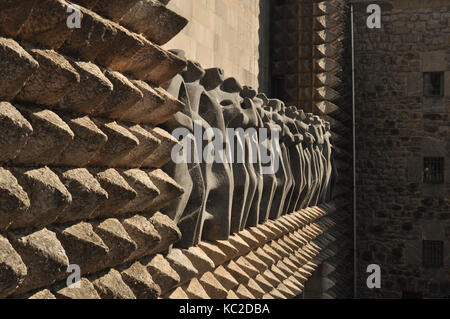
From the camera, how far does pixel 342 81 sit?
12.5 meters

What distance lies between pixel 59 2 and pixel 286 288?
3.83 metres

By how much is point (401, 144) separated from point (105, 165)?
10972mm

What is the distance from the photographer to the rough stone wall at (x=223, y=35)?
A: 610 cm

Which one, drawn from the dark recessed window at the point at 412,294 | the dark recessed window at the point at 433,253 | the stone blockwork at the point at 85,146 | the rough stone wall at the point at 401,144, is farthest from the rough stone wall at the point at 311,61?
the stone blockwork at the point at 85,146

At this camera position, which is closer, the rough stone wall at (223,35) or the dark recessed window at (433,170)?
the rough stone wall at (223,35)

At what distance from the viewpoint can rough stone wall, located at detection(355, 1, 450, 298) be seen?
12.3 meters

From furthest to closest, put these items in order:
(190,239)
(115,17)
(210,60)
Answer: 1. (210,60)
2. (190,239)
3. (115,17)

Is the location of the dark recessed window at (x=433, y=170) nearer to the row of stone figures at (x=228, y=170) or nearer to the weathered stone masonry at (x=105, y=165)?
the row of stone figures at (x=228, y=170)

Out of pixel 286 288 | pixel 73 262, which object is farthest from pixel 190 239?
pixel 286 288

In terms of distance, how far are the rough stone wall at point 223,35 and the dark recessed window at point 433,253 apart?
5545 millimetres

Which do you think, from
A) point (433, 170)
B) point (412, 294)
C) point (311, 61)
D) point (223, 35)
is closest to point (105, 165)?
point (223, 35)

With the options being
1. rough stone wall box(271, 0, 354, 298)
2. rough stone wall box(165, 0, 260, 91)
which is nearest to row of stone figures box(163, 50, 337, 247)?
rough stone wall box(165, 0, 260, 91)
